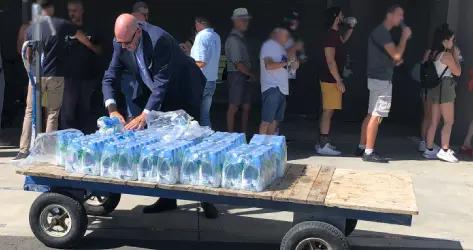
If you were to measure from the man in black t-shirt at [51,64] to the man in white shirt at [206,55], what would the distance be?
60.4 inches

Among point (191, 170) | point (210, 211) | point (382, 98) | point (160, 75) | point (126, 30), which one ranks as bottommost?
point (210, 211)

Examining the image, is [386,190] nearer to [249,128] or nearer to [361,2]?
[249,128]

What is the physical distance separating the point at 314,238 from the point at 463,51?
545 centimetres

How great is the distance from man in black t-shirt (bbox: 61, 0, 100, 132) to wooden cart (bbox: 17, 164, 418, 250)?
3.08 metres

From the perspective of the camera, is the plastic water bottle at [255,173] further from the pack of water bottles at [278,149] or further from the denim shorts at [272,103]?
the denim shorts at [272,103]

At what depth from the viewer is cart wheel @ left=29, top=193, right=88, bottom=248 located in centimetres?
472

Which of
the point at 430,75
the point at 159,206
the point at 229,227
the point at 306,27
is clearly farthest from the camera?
the point at 306,27

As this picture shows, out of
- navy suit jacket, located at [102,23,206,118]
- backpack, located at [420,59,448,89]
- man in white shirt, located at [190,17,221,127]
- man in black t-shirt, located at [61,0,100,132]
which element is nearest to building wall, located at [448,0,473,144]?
backpack, located at [420,59,448,89]

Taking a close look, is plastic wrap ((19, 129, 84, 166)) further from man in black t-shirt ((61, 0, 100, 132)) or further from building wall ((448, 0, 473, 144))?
building wall ((448, 0, 473, 144))

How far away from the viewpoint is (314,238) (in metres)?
4.28

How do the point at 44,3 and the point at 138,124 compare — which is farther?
the point at 44,3

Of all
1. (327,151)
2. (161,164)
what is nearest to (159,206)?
(161,164)

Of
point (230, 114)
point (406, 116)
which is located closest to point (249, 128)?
point (230, 114)

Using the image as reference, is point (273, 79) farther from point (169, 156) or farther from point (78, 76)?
point (169, 156)
